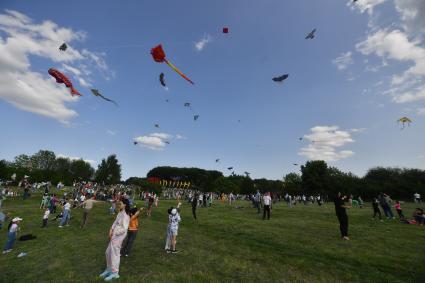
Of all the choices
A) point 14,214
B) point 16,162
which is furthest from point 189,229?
point 16,162

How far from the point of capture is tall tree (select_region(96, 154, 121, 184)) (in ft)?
393

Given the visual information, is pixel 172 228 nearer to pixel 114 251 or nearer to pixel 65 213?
pixel 114 251

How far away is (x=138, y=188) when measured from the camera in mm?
66625

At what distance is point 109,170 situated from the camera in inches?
4766

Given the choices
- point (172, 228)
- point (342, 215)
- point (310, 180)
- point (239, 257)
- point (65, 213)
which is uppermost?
point (310, 180)

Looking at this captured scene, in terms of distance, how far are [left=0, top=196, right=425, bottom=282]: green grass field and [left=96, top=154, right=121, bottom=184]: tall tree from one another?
111 meters

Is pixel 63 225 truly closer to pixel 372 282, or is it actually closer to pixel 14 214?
pixel 14 214

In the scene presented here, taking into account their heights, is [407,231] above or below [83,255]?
above

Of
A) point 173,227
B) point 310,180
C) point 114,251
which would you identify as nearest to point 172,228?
point 173,227

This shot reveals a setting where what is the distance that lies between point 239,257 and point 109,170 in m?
123

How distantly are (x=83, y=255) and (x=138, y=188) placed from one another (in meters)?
57.8

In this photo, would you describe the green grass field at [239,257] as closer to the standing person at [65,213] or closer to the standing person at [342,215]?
the standing person at [342,215]

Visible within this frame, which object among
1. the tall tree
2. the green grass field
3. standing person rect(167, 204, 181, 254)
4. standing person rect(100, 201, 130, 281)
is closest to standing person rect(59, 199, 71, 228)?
the green grass field

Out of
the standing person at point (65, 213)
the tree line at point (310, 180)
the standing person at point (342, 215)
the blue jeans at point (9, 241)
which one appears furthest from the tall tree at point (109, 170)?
the standing person at point (342, 215)
